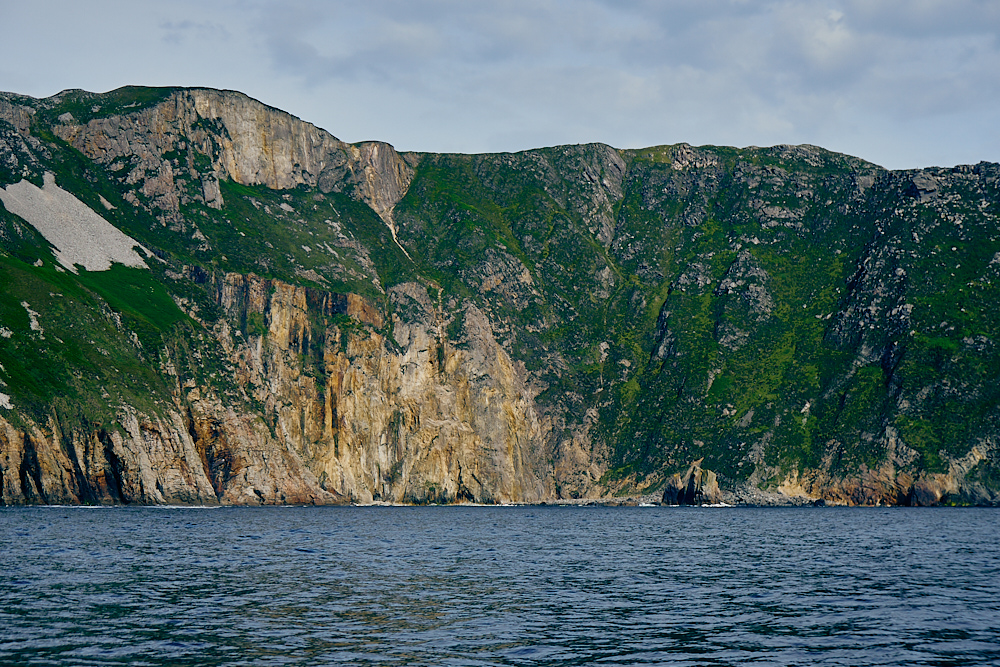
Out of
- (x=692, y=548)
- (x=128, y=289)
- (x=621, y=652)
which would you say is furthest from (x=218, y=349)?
(x=621, y=652)

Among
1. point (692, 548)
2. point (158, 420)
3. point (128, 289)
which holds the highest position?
point (128, 289)

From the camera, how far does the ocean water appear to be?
108 feet

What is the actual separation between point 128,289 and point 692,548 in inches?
5838

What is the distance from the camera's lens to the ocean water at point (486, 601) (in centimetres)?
3284

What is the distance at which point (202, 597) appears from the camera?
45.1 metres

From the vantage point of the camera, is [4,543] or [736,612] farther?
[4,543]

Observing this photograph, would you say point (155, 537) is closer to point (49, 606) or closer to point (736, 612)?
point (49, 606)

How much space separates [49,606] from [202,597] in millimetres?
6950

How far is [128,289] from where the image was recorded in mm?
191750

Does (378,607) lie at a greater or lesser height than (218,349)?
lesser

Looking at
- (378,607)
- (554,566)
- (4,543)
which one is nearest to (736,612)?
(378,607)

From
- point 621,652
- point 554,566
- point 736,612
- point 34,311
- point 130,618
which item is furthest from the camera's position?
point 34,311

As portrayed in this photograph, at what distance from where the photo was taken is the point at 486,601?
4553cm

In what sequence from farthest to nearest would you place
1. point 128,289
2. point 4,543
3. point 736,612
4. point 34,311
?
→ point 128,289 < point 34,311 < point 4,543 < point 736,612
